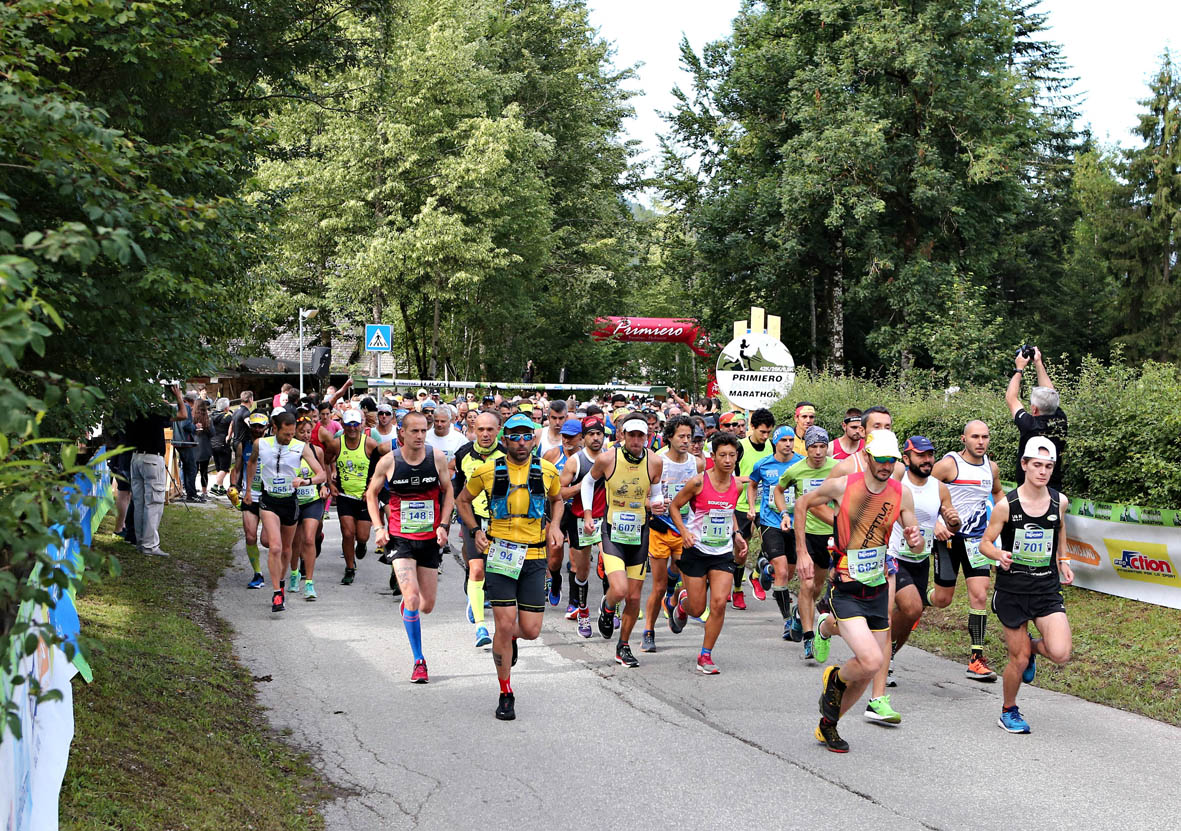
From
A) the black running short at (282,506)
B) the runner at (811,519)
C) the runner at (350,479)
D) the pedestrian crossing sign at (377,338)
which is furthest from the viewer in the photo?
the pedestrian crossing sign at (377,338)

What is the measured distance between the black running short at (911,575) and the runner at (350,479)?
6.94 m

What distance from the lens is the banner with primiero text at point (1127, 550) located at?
10977 mm

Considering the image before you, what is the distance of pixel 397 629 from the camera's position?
11.4m

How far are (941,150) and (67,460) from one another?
31064 mm

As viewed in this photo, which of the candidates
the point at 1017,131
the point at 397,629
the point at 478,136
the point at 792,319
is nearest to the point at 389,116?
the point at 478,136

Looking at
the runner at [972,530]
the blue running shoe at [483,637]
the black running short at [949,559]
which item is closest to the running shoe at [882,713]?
the runner at [972,530]

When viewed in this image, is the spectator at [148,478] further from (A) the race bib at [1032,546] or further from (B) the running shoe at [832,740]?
(A) the race bib at [1032,546]

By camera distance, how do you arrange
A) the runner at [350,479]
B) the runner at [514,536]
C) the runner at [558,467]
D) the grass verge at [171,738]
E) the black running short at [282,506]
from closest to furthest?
the grass verge at [171,738]
the runner at [514,536]
the runner at [558,467]
the black running short at [282,506]
the runner at [350,479]

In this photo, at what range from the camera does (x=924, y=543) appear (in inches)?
353

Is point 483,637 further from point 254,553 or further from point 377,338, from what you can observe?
point 377,338

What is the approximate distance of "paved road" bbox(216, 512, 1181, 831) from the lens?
621 centimetres

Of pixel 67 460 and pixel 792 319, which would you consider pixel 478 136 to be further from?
pixel 67 460

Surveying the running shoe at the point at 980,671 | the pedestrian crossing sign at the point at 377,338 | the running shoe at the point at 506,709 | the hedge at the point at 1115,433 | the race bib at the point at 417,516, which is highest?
the pedestrian crossing sign at the point at 377,338

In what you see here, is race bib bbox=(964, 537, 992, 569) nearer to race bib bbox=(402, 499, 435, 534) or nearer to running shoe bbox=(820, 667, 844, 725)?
running shoe bbox=(820, 667, 844, 725)
